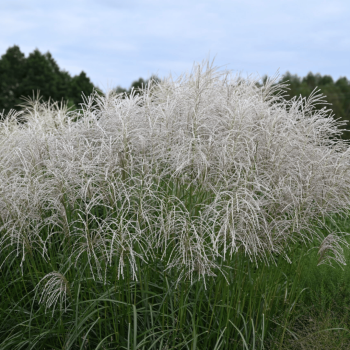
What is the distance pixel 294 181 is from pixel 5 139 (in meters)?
3.41

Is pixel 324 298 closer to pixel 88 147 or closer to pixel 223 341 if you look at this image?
pixel 223 341

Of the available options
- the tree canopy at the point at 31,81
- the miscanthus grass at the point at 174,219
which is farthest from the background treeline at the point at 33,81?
the miscanthus grass at the point at 174,219

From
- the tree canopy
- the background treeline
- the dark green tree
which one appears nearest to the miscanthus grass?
the background treeline

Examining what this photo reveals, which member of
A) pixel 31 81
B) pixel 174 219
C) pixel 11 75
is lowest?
pixel 174 219

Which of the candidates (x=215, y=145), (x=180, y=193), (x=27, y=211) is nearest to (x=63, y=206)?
(x=27, y=211)

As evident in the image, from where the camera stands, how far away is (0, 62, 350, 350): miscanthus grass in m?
3.39

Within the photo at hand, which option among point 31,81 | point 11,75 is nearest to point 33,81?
point 31,81

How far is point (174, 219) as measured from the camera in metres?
3.39

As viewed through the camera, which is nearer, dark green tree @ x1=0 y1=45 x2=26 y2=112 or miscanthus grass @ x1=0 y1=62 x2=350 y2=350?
miscanthus grass @ x1=0 y1=62 x2=350 y2=350

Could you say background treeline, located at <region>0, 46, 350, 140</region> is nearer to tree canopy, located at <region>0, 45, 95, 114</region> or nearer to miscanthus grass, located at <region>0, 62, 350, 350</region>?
tree canopy, located at <region>0, 45, 95, 114</region>

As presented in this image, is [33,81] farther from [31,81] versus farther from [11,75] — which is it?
[11,75]

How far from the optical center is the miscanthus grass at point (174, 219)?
339cm

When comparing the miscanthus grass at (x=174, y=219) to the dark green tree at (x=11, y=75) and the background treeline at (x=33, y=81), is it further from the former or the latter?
the dark green tree at (x=11, y=75)

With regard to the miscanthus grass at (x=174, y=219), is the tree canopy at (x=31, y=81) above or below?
above
